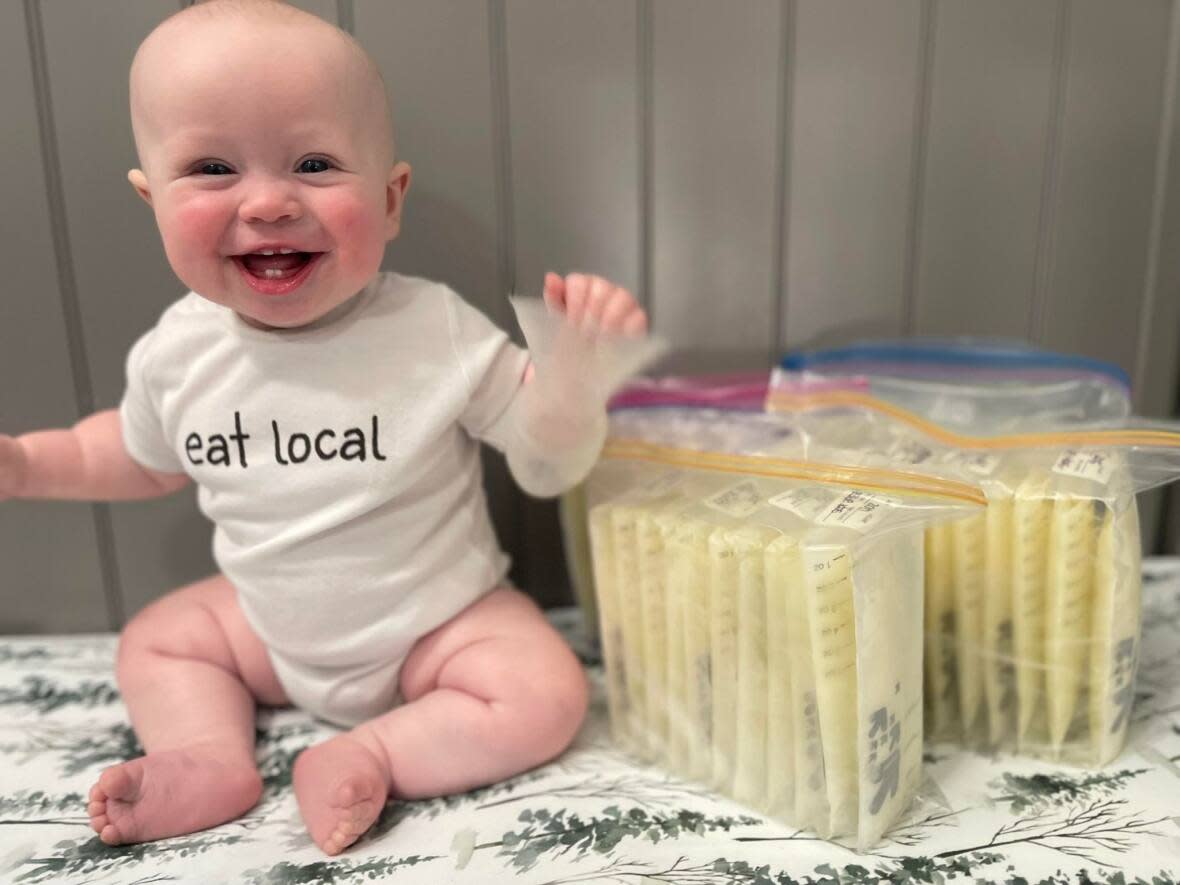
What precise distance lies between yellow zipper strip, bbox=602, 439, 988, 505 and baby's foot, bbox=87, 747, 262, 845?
0.35 meters

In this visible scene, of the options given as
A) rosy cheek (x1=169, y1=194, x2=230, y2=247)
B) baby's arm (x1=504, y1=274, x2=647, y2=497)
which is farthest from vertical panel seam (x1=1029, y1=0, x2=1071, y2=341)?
rosy cheek (x1=169, y1=194, x2=230, y2=247)

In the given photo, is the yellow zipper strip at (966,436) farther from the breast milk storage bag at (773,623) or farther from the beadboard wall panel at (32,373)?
the beadboard wall panel at (32,373)

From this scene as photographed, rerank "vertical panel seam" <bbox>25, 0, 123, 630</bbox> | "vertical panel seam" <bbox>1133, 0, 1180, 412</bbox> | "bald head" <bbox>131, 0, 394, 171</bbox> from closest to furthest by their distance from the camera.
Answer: "bald head" <bbox>131, 0, 394, 171</bbox>
"vertical panel seam" <bbox>25, 0, 123, 630</bbox>
"vertical panel seam" <bbox>1133, 0, 1180, 412</bbox>

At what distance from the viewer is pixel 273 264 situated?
0.58 metres

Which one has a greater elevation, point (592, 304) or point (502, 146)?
point (502, 146)

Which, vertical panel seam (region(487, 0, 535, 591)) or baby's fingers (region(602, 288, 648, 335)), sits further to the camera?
vertical panel seam (region(487, 0, 535, 591))

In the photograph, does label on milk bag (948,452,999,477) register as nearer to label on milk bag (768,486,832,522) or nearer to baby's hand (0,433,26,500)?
label on milk bag (768,486,832,522)

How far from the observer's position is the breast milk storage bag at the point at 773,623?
542mm

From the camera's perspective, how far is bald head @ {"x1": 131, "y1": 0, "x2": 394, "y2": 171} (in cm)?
54

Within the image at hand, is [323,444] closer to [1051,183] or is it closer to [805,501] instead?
[805,501]

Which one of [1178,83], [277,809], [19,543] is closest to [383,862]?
[277,809]

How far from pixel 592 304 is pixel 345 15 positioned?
1.22 ft

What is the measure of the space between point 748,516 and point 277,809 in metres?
0.37

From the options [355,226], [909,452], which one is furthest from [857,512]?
[355,226]
